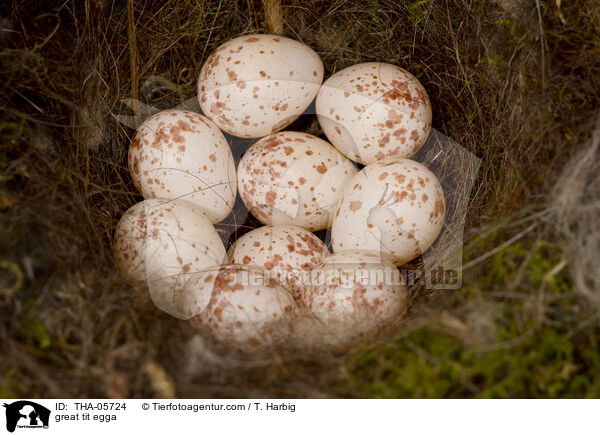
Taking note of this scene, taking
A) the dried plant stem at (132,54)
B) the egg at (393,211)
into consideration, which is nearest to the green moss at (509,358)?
the egg at (393,211)

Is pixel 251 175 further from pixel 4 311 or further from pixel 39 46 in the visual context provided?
pixel 4 311

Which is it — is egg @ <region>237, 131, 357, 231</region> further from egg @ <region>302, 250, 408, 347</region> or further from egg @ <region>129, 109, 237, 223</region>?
egg @ <region>302, 250, 408, 347</region>

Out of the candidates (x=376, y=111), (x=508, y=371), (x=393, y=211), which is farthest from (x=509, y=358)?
(x=376, y=111)

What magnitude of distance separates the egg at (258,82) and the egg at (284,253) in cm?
40

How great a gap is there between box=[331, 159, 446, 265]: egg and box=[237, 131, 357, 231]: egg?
0.09 m

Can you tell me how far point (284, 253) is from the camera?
61.9 inches

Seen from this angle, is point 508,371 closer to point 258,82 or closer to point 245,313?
point 245,313

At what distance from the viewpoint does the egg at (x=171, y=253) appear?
1.38m

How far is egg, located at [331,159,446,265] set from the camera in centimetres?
150

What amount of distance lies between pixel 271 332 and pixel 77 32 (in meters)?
1.11

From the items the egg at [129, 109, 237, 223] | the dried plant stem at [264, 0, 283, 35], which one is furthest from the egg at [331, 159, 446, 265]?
the dried plant stem at [264, 0, 283, 35]

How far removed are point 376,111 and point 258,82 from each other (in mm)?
399

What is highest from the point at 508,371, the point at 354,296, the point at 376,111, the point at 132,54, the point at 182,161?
the point at 132,54
